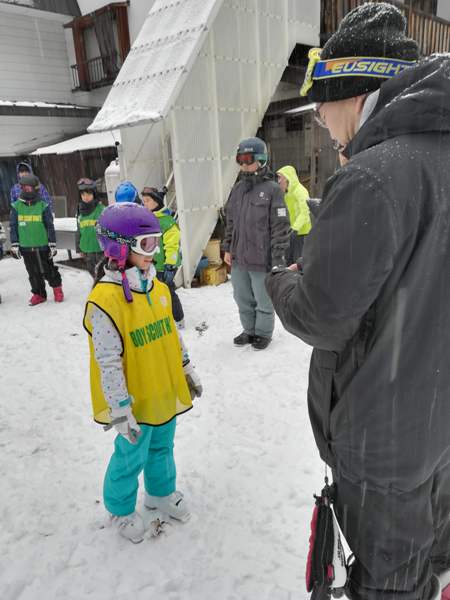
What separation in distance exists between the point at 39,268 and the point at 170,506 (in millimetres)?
5860

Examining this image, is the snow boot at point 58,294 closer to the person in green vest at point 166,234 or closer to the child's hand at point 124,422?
the person in green vest at point 166,234

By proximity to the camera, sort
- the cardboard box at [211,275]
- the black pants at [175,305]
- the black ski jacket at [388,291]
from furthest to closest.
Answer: the cardboard box at [211,275] → the black pants at [175,305] → the black ski jacket at [388,291]

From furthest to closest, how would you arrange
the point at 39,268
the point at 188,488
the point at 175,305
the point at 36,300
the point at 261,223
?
the point at 36,300 → the point at 39,268 → the point at 175,305 → the point at 261,223 → the point at 188,488

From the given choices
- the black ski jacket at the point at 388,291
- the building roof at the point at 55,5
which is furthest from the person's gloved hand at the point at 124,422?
the building roof at the point at 55,5

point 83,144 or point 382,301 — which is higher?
point 83,144

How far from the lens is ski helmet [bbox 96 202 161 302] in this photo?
2.24 m

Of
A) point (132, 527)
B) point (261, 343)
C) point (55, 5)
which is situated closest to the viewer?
point (132, 527)

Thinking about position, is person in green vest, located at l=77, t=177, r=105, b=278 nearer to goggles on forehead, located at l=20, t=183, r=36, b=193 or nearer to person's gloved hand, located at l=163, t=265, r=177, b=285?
goggles on forehead, located at l=20, t=183, r=36, b=193

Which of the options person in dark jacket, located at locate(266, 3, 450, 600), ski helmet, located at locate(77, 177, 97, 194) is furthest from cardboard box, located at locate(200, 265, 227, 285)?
person in dark jacket, located at locate(266, 3, 450, 600)

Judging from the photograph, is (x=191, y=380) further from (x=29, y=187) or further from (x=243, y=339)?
(x=29, y=187)

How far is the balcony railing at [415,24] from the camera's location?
31.3 ft

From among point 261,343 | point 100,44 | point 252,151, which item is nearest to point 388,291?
point 252,151

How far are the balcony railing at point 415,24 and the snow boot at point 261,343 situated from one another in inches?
270

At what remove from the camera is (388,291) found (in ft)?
3.93
